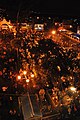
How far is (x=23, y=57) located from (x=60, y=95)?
385 inches

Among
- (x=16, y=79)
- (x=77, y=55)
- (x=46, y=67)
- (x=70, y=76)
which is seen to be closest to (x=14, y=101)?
(x=16, y=79)

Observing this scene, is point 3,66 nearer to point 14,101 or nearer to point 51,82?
point 51,82

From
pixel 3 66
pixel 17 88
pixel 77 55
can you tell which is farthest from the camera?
pixel 77 55

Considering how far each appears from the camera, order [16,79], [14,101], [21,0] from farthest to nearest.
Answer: [16,79] → [14,101] → [21,0]

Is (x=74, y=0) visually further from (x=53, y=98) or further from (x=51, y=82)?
(x=51, y=82)

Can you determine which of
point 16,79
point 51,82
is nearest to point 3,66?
point 16,79

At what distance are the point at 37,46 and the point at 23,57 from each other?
6249mm

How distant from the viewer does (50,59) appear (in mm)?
19500

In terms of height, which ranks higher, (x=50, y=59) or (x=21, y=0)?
(x=21, y=0)

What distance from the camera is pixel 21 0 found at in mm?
2875

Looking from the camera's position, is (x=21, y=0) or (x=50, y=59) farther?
(x=50, y=59)

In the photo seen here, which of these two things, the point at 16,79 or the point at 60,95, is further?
the point at 16,79

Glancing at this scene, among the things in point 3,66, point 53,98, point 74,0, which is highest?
point 74,0

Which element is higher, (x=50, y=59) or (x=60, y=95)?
(x=50, y=59)
